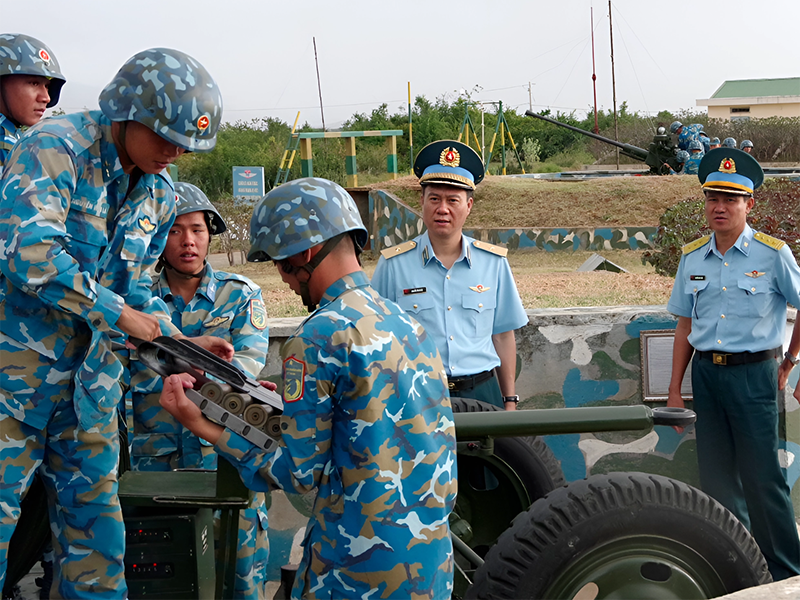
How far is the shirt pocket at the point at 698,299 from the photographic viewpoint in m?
4.25

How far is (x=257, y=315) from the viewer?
3424 millimetres

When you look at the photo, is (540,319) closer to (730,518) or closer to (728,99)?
(730,518)

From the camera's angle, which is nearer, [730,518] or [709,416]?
[730,518]

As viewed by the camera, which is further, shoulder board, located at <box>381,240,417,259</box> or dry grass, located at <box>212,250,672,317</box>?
dry grass, located at <box>212,250,672,317</box>

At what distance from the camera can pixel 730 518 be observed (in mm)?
2650

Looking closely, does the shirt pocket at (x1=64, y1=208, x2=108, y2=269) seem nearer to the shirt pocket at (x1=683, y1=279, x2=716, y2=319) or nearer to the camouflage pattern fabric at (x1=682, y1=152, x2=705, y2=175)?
the shirt pocket at (x1=683, y1=279, x2=716, y2=319)

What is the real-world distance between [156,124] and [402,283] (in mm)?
1719

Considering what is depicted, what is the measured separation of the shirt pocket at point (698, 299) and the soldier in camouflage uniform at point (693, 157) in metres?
15.2

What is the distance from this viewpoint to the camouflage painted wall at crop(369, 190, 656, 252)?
1405 cm

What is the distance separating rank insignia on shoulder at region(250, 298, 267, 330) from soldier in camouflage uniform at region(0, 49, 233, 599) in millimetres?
740

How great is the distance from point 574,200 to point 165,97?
13.8 m

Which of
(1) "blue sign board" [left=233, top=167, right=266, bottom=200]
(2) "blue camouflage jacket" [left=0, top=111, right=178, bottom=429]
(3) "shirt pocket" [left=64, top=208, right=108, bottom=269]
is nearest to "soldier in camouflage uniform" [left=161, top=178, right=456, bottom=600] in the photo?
(2) "blue camouflage jacket" [left=0, top=111, right=178, bottom=429]

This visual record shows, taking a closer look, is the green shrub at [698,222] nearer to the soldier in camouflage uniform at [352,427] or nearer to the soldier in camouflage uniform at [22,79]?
the soldier in camouflage uniform at [22,79]

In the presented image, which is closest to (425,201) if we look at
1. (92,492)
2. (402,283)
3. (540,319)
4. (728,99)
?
(402,283)
